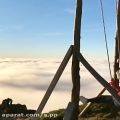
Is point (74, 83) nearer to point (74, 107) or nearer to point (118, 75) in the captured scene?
point (74, 107)

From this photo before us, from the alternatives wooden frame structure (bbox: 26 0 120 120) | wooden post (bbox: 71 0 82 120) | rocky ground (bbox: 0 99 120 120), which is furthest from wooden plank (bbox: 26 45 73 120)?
rocky ground (bbox: 0 99 120 120)

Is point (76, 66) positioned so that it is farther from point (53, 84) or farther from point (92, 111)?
point (92, 111)

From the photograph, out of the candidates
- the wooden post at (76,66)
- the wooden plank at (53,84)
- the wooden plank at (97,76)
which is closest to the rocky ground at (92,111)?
the wooden post at (76,66)

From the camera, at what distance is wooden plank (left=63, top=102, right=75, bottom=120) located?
10.9 m

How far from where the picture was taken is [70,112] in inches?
436

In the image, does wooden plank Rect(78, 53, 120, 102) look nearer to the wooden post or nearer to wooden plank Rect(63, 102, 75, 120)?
the wooden post

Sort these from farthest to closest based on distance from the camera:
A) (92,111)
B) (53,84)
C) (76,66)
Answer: (92,111) < (76,66) < (53,84)

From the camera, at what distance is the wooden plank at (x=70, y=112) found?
10930mm

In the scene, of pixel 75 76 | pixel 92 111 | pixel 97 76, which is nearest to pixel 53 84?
pixel 75 76

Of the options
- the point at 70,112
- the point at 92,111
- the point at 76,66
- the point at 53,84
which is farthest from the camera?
the point at 92,111

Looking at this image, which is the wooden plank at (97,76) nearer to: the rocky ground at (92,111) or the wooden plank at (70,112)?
the wooden plank at (70,112)

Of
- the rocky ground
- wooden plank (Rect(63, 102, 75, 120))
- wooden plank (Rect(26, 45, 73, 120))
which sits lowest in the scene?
wooden plank (Rect(63, 102, 75, 120))

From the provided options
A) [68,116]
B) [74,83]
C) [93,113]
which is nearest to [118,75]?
[74,83]

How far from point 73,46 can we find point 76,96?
159 centimetres
